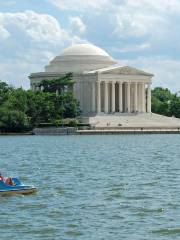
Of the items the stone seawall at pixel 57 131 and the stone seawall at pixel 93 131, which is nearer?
the stone seawall at pixel 93 131

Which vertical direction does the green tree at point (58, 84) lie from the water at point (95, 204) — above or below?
above

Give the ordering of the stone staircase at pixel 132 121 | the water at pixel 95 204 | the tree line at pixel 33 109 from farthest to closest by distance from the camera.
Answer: the stone staircase at pixel 132 121 → the tree line at pixel 33 109 → the water at pixel 95 204

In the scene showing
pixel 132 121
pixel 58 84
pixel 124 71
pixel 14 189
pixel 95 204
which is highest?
pixel 124 71

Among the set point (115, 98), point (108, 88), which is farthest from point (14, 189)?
point (115, 98)

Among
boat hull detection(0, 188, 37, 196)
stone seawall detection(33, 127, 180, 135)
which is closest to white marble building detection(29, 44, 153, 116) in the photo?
stone seawall detection(33, 127, 180, 135)

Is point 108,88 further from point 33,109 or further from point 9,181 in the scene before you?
point 9,181

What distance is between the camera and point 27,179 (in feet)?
185

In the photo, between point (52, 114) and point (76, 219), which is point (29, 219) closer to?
point (76, 219)

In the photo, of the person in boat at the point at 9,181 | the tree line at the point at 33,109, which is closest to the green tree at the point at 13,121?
the tree line at the point at 33,109

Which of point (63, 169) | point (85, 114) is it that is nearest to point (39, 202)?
point (63, 169)

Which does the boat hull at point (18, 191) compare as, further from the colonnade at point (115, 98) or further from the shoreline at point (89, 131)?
the colonnade at point (115, 98)

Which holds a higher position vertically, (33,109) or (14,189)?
(33,109)

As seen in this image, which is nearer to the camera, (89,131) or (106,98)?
(89,131)

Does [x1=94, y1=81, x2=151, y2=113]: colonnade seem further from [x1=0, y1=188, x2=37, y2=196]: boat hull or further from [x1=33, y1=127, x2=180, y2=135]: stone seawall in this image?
[x1=0, y1=188, x2=37, y2=196]: boat hull
